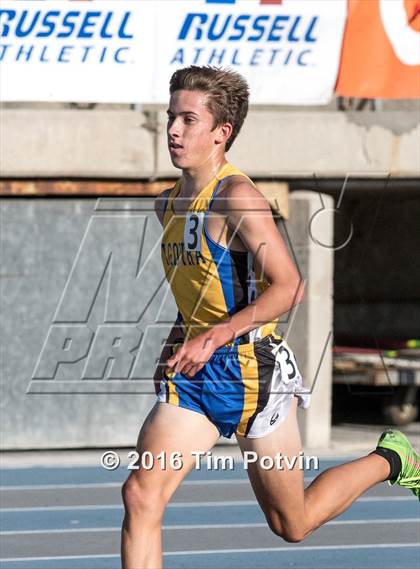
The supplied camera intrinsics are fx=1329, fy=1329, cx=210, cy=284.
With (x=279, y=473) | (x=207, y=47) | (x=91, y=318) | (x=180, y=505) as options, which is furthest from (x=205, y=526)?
(x=207, y=47)

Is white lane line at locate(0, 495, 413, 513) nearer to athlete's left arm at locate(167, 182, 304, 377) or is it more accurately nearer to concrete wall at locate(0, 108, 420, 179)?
concrete wall at locate(0, 108, 420, 179)

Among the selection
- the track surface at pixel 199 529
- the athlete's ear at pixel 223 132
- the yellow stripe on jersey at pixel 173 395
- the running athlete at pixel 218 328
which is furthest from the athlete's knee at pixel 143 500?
the track surface at pixel 199 529

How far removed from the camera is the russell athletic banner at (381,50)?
10945 millimetres

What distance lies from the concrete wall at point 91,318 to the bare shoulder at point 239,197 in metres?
6.68

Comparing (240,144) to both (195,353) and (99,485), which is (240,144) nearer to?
(99,485)

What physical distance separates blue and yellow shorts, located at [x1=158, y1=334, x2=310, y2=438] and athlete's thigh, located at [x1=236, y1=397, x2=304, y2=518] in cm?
3

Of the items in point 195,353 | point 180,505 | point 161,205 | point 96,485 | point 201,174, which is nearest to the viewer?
point 195,353

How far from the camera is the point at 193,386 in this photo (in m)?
4.93

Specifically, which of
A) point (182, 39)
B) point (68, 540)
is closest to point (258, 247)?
point (68, 540)

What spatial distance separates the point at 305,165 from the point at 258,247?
22.7 ft

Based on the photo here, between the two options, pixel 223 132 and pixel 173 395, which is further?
pixel 223 132

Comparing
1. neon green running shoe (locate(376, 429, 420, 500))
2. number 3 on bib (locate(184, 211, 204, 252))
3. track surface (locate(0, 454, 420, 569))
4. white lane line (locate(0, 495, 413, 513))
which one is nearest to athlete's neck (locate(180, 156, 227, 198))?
number 3 on bib (locate(184, 211, 204, 252))

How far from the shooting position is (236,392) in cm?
496

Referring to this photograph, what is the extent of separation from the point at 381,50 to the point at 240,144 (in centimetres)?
146
